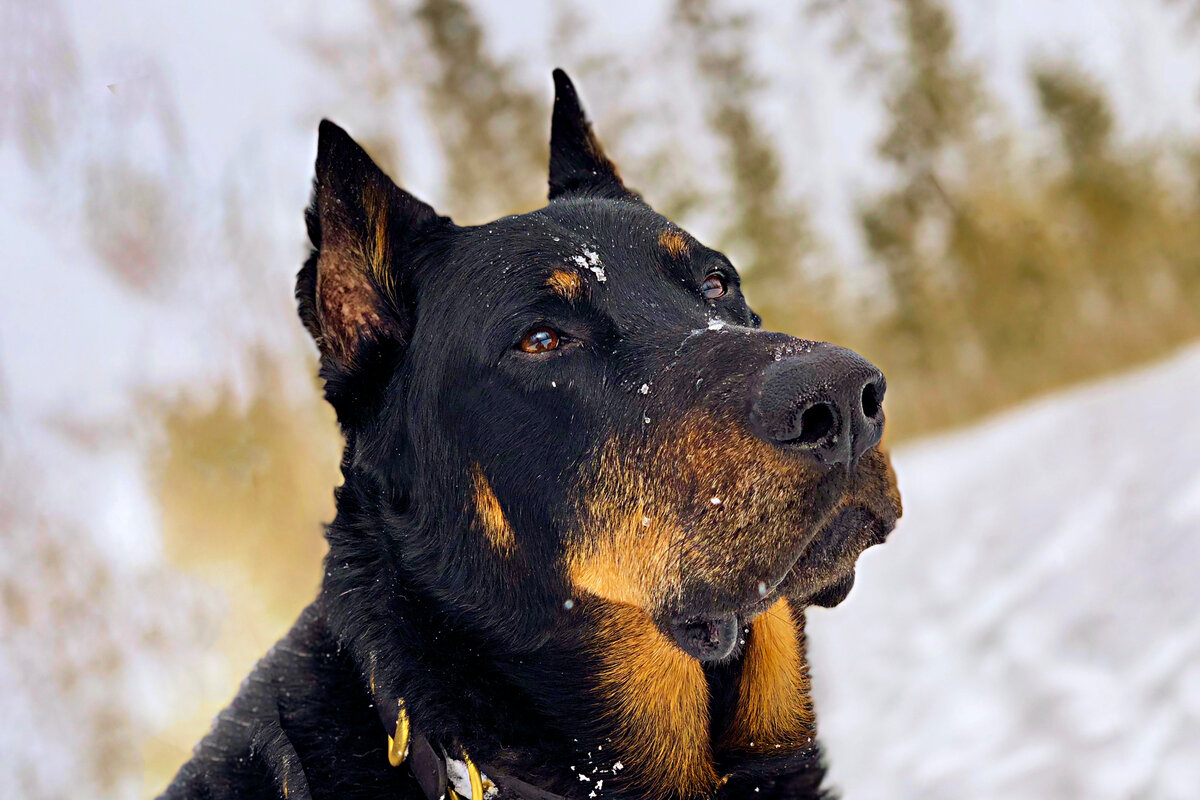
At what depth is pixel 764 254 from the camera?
1551cm

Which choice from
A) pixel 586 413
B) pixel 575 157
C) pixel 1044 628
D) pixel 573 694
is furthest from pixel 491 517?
pixel 1044 628

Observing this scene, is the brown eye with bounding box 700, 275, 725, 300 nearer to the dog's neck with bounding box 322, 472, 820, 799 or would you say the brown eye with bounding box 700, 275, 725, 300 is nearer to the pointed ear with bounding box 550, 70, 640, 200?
the pointed ear with bounding box 550, 70, 640, 200

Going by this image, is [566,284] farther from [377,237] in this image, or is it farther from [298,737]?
[298,737]

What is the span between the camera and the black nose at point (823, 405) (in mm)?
1882

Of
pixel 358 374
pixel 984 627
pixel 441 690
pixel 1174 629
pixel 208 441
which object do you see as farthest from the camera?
pixel 208 441

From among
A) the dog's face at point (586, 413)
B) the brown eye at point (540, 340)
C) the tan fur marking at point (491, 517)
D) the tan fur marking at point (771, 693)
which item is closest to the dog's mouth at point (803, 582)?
the dog's face at point (586, 413)

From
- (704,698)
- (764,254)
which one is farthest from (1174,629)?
(764,254)

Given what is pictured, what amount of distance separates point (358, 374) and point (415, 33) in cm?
1367

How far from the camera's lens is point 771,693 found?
8.64 ft

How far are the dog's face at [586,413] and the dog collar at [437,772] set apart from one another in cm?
36

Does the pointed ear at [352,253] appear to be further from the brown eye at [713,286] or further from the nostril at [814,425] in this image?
the nostril at [814,425]

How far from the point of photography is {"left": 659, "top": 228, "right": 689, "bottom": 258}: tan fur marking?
8.84ft

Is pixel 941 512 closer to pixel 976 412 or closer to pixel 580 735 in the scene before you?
pixel 976 412

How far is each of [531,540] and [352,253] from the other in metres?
0.95
